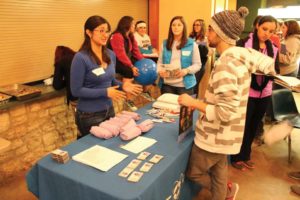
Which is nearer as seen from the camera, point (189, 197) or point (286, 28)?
point (189, 197)

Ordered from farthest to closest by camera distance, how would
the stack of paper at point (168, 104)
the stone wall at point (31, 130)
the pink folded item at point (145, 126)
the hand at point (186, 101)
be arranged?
the stone wall at point (31, 130) → the stack of paper at point (168, 104) → the pink folded item at point (145, 126) → the hand at point (186, 101)

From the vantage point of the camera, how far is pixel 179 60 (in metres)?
2.83

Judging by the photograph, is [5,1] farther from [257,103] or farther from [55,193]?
[257,103]

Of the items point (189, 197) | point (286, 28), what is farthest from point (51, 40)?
point (286, 28)

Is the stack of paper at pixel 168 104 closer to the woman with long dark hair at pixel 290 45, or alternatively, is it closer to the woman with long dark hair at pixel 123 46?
the woman with long dark hair at pixel 123 46

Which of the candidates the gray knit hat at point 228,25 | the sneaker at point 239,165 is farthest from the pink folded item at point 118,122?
the sneaker at point 239,165

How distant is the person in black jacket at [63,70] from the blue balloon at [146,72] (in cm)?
89

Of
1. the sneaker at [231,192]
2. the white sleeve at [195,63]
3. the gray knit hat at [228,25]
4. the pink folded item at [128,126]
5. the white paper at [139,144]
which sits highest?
the gray knit hat at [228,25]

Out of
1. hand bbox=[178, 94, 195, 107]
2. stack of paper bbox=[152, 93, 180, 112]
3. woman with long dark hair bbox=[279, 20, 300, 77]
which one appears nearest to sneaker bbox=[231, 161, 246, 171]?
stack of paper bbox=[152, 93, 180, 112]

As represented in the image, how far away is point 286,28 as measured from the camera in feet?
12.5

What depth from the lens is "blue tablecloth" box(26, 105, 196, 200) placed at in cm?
129

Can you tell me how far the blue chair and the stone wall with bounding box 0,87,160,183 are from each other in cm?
232

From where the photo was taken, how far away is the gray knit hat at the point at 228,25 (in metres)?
1.50

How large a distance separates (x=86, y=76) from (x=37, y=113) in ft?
3.69
